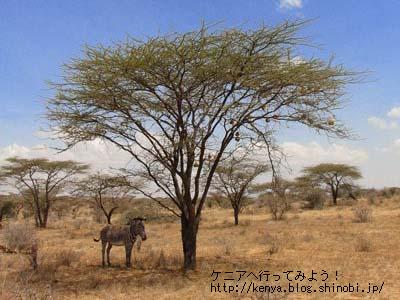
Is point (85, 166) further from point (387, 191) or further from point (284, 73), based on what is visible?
point (387, 191)

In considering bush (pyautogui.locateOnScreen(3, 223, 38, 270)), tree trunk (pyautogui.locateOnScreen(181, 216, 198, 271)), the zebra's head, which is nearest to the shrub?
bush (pyautogui.locateOnScreen(3, 223, 38, 270))

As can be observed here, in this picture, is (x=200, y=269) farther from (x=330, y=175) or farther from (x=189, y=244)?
(x=330, y=175)

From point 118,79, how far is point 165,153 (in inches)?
82.2

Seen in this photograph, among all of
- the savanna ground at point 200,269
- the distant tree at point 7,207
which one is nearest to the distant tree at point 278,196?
the savanna ground at point 200,269

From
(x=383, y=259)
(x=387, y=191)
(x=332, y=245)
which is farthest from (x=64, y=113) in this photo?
(x=387, y=191)

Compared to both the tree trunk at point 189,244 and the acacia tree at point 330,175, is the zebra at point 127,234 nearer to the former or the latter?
the tree trunk at point 189,244

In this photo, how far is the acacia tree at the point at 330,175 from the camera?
48.8 metres

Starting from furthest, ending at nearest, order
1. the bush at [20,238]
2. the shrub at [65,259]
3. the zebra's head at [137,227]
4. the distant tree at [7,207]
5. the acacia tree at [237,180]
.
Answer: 1. the distant tree at [7,207]
2. the acacia tree at [237,180]
3. the bush at [20,238]
4. the shrub at [65,259]
5. the zebra's head at [137,227]

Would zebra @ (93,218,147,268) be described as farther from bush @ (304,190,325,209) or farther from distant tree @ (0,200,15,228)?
bush @ (304,190,325,209)

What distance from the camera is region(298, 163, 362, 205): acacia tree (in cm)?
4881

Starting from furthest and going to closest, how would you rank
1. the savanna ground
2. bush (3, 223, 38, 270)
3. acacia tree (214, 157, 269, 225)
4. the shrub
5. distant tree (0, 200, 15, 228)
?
distant tree (0, 200, 15, 228) < acacia tree (214, 157, 269, 225) < bush (3, 223, 38, 270) < the shrub < the savanna ground

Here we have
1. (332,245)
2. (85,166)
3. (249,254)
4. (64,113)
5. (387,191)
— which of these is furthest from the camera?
(387,191)

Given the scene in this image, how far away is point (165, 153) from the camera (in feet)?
38.9

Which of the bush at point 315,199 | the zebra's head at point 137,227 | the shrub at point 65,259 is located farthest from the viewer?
the bush at point 315,199
